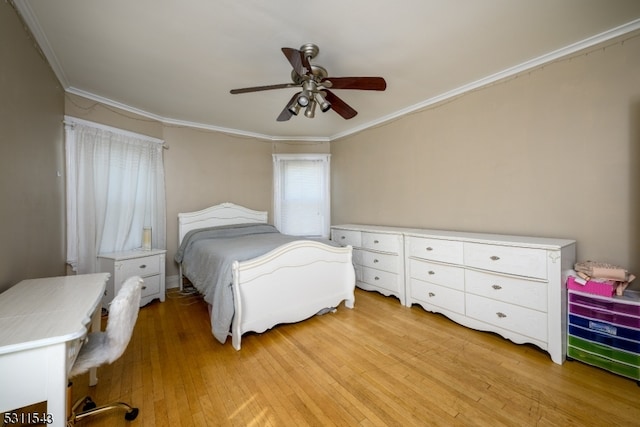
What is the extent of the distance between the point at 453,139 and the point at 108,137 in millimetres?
4030

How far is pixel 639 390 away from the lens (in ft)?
5.41

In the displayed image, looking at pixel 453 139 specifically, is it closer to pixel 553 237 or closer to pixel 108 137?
pixel 553 237

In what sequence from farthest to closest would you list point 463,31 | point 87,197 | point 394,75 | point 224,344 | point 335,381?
point 87,197 < point 394,75 < point 224,344 < point 463,31 < point 335,381

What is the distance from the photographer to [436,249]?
8.87 ft

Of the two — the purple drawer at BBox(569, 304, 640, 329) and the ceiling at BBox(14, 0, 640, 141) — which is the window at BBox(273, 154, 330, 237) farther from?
the purple drawer at BBox(569, 304, 640, 329)

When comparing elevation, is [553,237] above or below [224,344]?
above

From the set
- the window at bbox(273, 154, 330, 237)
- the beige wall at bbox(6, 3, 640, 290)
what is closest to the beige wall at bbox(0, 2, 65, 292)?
the beige wall at bbox(6, 3, 640, 290)

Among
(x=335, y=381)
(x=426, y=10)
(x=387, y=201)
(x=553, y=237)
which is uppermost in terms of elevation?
(x=426, y=10)

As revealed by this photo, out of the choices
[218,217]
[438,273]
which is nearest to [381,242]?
[438,273]

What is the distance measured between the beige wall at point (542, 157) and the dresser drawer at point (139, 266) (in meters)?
3.23

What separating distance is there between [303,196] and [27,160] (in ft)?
11.3

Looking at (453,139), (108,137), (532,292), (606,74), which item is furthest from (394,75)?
(108,137)

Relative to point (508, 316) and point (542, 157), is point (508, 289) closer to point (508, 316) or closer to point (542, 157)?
point (508, 316)

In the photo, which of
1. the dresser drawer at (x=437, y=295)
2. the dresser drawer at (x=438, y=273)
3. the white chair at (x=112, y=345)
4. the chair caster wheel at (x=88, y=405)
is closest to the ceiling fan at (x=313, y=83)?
the white chair at (x=112, y=345)
